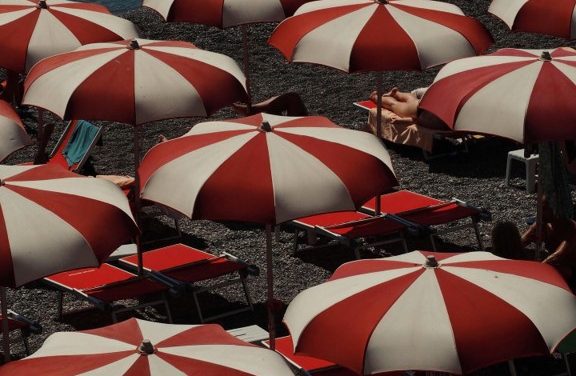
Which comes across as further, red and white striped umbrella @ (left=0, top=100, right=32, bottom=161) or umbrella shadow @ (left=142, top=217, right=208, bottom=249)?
umbrella shadow @ (left=142, top=217, right=208, bottom=249)

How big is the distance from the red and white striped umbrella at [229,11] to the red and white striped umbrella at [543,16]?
2.25 metres

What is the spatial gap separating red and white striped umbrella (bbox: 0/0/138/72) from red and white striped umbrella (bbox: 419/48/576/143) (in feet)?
12.4

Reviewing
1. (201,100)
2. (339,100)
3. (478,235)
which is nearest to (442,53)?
(478,235)

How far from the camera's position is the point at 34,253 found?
370 inches

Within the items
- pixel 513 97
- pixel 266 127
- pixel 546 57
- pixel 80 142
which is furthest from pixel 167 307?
pixel 546 57

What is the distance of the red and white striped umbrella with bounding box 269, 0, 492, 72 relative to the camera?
44.7 feet

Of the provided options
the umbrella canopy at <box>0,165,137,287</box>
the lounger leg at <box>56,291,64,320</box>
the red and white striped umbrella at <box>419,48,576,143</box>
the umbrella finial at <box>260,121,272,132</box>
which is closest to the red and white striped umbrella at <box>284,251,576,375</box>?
the umbrella canopy at <box>0,165,137,287</box>

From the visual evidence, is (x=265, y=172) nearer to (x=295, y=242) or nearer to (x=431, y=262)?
(x=431, y=262)

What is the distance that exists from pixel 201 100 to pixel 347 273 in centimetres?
360

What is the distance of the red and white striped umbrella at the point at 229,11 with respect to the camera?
605 inches

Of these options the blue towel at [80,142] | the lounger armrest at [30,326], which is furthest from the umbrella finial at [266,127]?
the blue towel at [80,142]

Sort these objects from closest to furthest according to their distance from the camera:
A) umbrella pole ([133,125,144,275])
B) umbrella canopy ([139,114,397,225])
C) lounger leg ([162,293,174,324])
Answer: umbrella canopy ([139,114,397,225]), lounger leg ([162,293,174,324]), umbrella pole ([133,125,144,275])

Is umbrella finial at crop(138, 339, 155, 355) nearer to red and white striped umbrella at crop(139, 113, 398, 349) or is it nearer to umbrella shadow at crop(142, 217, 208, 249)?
red and white striped umbrella at crop(139, 113, 398, 349)

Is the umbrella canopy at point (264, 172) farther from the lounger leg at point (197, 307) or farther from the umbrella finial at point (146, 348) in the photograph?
the umbrella finial at point (146, 348)
